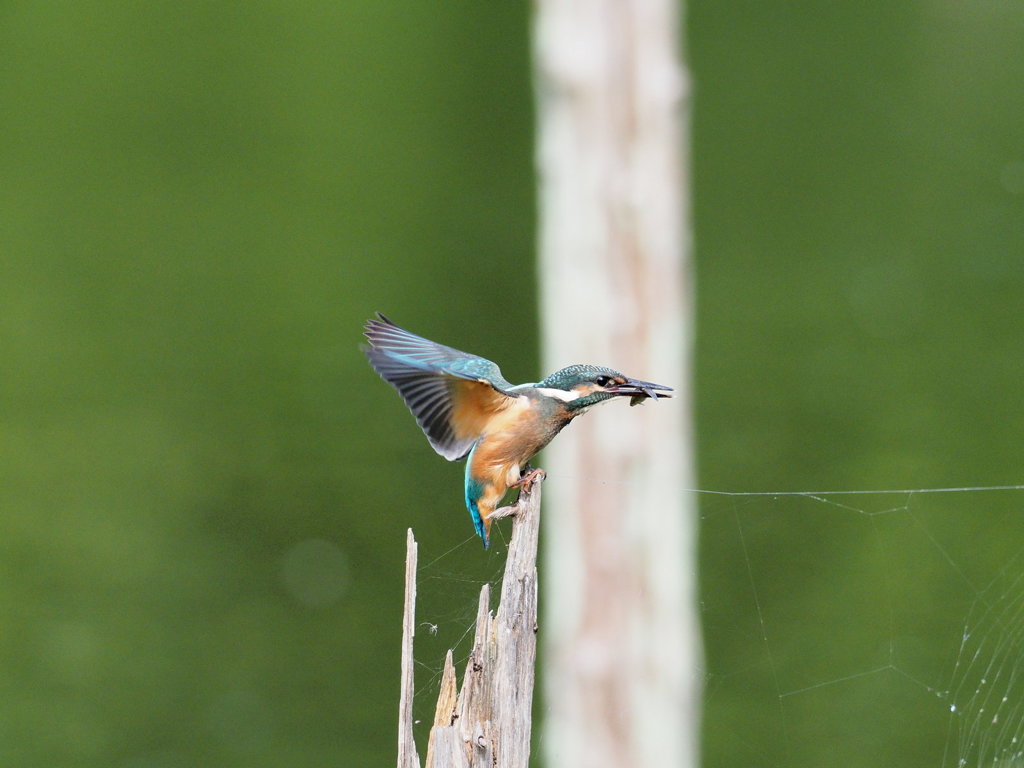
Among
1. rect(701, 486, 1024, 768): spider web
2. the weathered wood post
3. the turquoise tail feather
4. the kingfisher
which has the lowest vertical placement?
rect(701, 486, 1024, 768): spider web

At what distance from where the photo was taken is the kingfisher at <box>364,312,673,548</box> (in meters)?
1.59

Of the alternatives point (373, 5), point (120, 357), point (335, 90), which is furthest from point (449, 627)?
point (373, 5)

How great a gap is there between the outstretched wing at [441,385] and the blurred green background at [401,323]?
1.11 m

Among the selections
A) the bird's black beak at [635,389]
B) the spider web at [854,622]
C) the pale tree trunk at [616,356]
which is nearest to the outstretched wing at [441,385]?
the bird's black beak at [635,389]

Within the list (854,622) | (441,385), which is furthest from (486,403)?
(854,622)

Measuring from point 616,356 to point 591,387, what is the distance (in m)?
1.14

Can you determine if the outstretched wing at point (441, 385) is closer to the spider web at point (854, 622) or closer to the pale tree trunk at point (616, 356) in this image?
the pale tree trunk at point (616, 356)

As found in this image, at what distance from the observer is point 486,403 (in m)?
1.65

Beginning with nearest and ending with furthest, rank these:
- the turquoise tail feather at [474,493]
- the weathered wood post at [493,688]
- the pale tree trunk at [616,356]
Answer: the weathered wood post at [493,688] → the turquoise tail feather at [474,493] → the pale tree trunk at [616,356]

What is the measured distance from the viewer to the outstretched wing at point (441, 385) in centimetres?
157

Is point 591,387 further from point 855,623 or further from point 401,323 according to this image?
point 401,323

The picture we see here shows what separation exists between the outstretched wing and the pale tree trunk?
1.03 meters

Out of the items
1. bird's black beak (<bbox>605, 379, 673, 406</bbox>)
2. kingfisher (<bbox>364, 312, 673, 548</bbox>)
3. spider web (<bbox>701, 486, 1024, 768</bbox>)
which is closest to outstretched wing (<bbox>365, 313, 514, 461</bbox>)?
kingfisher (<bbox>364, 312, 673, 548</bbox>)

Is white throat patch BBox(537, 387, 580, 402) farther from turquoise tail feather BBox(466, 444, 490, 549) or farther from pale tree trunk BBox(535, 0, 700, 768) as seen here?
pale tree trunk BBox(535, 0, 700, 768)
